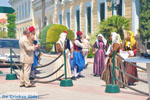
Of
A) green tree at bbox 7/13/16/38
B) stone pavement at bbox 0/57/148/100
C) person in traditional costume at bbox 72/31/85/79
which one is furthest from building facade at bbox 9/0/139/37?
green tree at bbox 7/13/16/38

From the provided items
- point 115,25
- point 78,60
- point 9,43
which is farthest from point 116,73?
point 115,25

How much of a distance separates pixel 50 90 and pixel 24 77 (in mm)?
1129

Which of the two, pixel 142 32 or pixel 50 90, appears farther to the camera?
pixel 142 32

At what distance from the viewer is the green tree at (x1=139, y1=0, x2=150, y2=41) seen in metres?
23.2

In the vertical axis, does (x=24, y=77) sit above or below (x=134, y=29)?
below

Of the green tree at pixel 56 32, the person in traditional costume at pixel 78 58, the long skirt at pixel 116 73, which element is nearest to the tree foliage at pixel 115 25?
the green tree at pixel 56 32

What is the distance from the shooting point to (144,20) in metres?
23.5

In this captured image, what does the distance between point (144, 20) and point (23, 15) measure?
45.2m

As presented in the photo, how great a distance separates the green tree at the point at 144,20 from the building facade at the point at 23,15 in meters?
36.7

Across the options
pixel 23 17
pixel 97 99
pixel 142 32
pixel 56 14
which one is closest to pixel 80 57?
pixel 97 99

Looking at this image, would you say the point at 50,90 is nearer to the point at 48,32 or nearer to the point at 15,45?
the point at 15,45

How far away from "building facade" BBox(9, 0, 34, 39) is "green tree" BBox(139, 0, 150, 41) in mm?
36697

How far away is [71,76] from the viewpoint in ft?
45.1

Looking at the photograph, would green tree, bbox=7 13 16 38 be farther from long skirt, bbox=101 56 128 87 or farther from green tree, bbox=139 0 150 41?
long skirt, bbox=101 56 128 87
